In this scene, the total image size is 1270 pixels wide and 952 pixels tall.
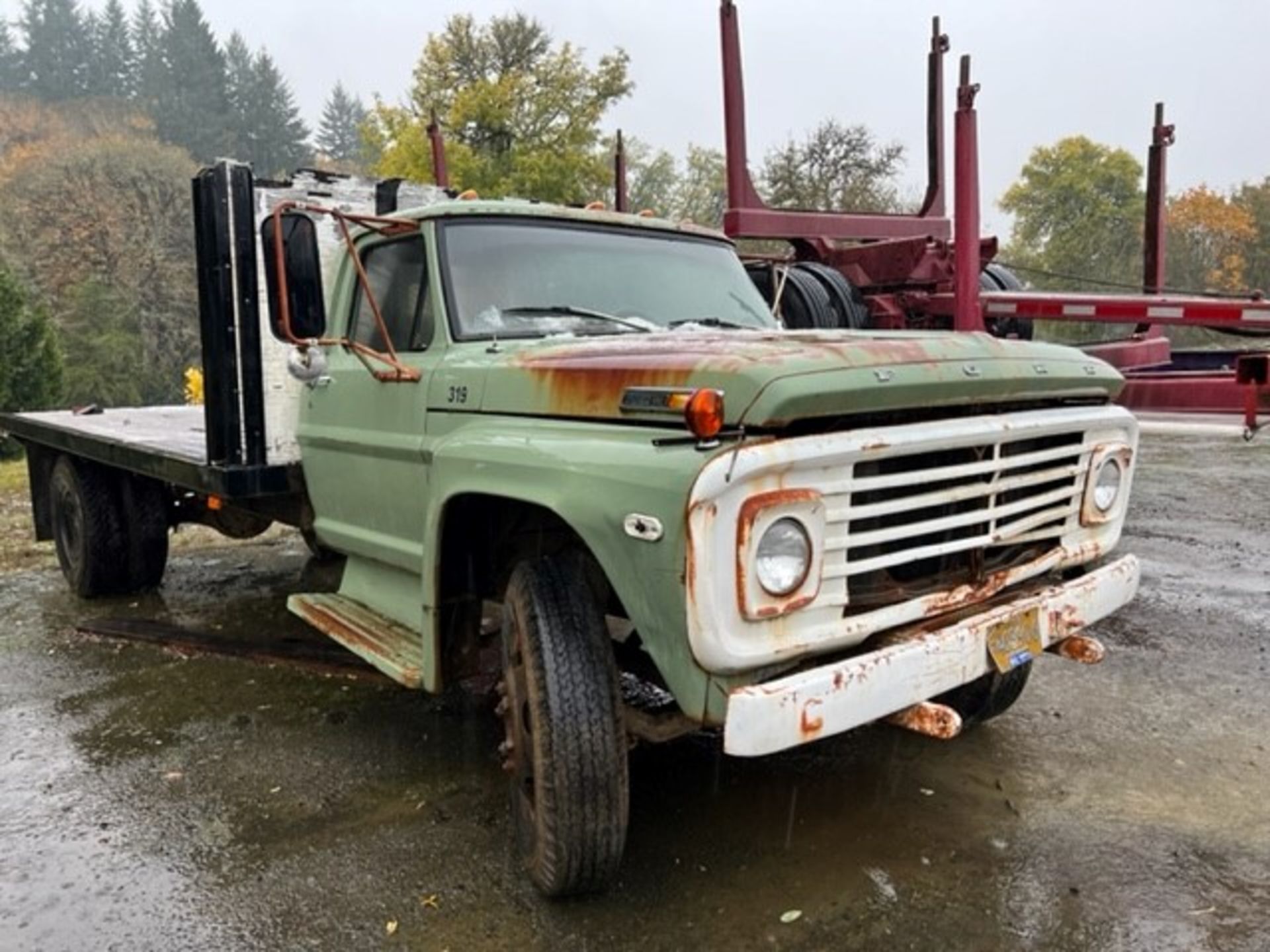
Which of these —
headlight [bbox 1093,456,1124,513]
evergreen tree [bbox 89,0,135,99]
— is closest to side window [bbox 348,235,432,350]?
headlight [bbox 1093,456,1124,513]

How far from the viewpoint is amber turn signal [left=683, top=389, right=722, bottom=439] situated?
7.79 ft

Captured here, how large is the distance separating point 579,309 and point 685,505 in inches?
61.3

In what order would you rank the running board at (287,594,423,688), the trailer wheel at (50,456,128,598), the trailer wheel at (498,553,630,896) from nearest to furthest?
the trailer wheel at (498,553,630,896) < the running board at (287,594,423,688) < the trailer wheel at (50,456,128,598)

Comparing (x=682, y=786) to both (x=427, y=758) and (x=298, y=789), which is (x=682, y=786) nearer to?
(x=427, y=758)

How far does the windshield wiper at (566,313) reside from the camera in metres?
3.63

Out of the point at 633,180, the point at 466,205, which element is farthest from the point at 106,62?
the point at 466,205

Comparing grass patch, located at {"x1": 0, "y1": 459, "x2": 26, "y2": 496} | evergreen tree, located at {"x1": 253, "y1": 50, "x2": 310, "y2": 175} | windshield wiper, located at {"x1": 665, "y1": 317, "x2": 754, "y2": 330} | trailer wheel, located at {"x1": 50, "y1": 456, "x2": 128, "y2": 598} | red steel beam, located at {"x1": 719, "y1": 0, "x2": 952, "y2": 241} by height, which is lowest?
grass patch, located at {"x1": 0, "y1": 459, "x2": 26, "y2": 496}

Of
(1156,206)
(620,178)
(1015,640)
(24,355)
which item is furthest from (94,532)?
(24,355)

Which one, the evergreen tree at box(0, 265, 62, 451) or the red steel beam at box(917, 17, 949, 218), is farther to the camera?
the evergreen tree at box(0, 265, 62, 451)

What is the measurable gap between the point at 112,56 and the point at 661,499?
88499 mm

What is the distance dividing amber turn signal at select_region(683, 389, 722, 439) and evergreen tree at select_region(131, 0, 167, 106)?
7498 cm

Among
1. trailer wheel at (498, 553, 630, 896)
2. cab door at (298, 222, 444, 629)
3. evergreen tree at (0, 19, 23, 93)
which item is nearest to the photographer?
trailer wheel at (498, 553, 630, 896)

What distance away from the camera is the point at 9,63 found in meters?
74.6

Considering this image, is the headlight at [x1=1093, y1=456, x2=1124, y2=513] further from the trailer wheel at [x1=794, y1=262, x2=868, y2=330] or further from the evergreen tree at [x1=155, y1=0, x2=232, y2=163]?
the evergreen tree at [x1=155, y1=0, x2=232, y2=163]
